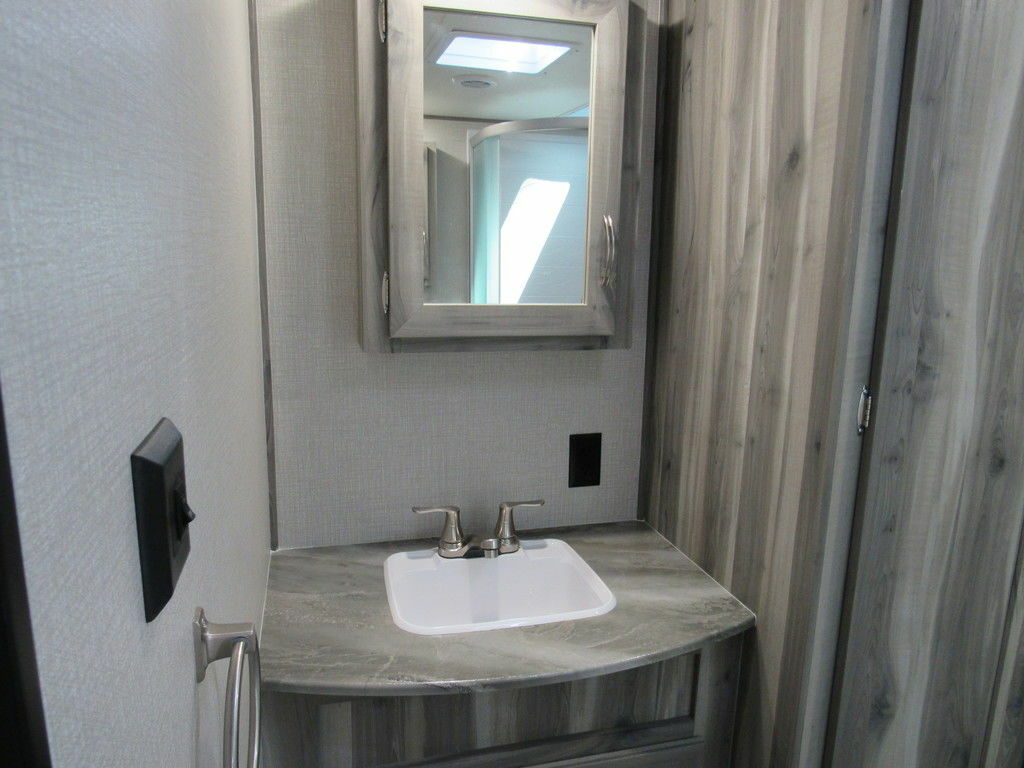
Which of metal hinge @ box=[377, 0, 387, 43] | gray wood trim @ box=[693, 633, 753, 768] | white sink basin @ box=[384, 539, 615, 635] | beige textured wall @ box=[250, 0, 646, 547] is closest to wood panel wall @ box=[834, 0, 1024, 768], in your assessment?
gray wood trim @ box=[693, 633, 753, 768]

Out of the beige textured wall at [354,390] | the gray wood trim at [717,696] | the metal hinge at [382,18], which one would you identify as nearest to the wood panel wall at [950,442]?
the gray wood trim at [717,696]

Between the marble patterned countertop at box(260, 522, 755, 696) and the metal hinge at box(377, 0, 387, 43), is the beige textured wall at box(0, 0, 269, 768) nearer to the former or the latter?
the marble patterned countertop at box(260, 522, 755, 696)

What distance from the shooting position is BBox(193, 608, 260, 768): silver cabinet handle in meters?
0.49

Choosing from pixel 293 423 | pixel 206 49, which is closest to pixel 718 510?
pixel 293 423

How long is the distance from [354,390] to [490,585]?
1.50 feet

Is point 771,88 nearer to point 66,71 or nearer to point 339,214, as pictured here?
point 339,214

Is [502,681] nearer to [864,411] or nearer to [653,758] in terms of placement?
[653,758]

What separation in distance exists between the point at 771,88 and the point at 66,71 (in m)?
1.00

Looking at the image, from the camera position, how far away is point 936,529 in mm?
975

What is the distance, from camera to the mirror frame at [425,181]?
1.11 meters

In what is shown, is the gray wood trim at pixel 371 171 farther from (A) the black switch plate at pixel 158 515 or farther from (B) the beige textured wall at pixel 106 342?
(A) the black switch plate at pixel 158 515

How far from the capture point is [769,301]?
1045mm

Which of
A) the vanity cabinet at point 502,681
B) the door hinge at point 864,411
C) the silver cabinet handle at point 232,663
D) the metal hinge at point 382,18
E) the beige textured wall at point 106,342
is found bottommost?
the vanity cabinet at point 502,681

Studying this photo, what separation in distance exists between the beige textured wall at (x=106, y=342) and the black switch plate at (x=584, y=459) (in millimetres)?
882
